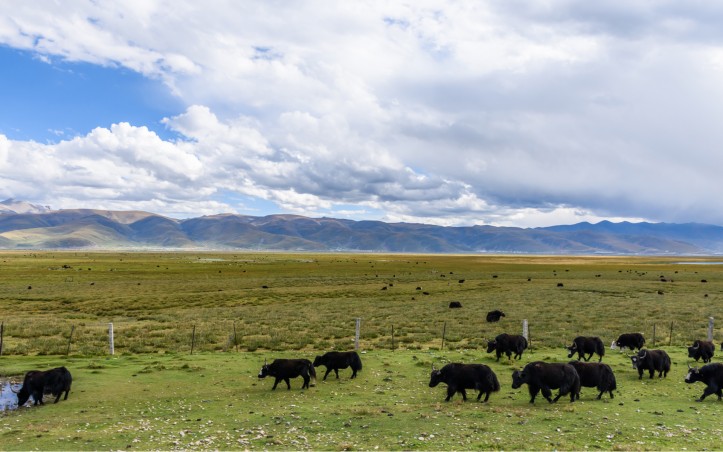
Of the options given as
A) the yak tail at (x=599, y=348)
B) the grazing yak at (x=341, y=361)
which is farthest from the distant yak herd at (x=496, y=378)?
the yak tail at (x=599, y=348)

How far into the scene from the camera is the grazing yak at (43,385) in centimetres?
1531

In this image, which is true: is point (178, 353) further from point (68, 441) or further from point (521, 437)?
point (521, 437)

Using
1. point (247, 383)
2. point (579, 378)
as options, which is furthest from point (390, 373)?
point (579, 378)

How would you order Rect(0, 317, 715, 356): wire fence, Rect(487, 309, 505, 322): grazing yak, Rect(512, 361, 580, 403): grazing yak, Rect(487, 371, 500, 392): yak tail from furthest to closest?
Rect(487, 309, 505, 322): grazing yak
Rect(0, 317, 715, 356): wire fence
Rect(487, 371, 500, 392): yak tail
Rect(512, 361, 580, 403): grazing yak

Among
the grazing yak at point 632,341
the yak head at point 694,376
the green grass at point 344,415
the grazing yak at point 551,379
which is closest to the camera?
the green grass at point 344,415

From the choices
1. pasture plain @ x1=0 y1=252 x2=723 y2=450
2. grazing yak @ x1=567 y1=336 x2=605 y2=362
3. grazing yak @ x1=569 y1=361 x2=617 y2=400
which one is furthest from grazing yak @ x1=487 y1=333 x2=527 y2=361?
grazing yak @ x1=569 y1=361 x2=617 y2=400

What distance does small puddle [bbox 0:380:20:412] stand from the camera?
50.1ft

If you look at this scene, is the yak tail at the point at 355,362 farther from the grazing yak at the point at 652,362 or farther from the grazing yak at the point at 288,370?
the grazing yak at the point at 652,362

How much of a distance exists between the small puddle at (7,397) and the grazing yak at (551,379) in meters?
17.7

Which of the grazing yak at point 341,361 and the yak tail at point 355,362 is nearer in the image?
the grazing yak at point 341,361

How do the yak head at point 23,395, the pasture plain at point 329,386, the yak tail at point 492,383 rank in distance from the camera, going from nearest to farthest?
the pasture plain at point 329,386, the yak tail at point 492,383, the yak head at point 23,395

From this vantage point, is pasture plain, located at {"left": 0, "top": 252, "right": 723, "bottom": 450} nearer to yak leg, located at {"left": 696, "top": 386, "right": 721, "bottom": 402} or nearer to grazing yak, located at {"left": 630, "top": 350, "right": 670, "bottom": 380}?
yak leg, located at {"left": 696, "top": 386, "right": 721, "bottom": 402}

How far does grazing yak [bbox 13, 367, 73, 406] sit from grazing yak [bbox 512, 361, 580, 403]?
636 inches

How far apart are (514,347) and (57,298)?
58375 millimetres
